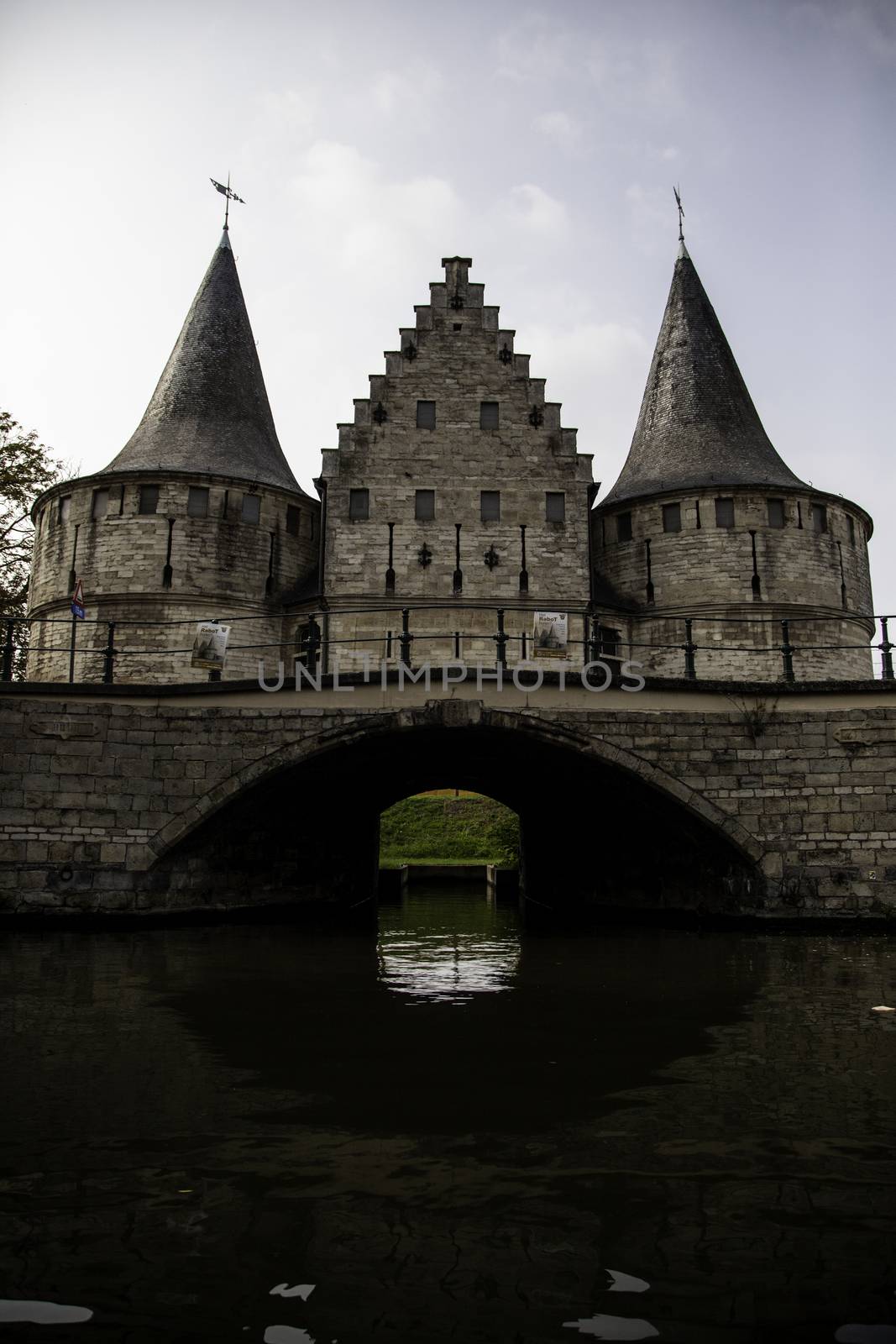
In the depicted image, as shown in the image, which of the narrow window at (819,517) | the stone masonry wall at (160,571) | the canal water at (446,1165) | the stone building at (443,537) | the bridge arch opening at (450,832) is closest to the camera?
the canal water at (446,1165)

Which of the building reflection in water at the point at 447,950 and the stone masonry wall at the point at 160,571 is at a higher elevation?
the stone masonry wall at the point at 160,571

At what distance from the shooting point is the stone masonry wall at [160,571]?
2333 cm

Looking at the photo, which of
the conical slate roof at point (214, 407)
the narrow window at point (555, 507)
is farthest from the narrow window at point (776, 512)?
the conical slate roof at point (214, 407)

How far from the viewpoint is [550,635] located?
1375cm

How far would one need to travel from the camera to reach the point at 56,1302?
8.99 ft

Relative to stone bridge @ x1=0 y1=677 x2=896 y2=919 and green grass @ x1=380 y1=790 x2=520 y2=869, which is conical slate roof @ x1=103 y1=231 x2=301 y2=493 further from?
stone bridge @ x1=0 y1=677 x2=896 y2=919

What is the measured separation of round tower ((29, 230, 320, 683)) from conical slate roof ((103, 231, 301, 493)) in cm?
5

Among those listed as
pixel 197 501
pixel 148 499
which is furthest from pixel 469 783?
pixel 148 499

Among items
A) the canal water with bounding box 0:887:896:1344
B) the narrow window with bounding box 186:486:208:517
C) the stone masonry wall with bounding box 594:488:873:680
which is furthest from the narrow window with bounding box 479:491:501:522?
the canal water with bounding box 0:887:896:1344

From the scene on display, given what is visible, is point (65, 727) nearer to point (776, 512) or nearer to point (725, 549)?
point (725, 549)

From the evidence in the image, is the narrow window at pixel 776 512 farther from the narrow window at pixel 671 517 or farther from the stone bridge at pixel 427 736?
the stone bridge at pixel 427 736

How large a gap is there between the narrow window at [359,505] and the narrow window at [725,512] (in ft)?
28.4

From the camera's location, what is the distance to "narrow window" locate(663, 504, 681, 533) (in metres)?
25.2

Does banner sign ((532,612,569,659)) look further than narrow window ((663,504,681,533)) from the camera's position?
No
